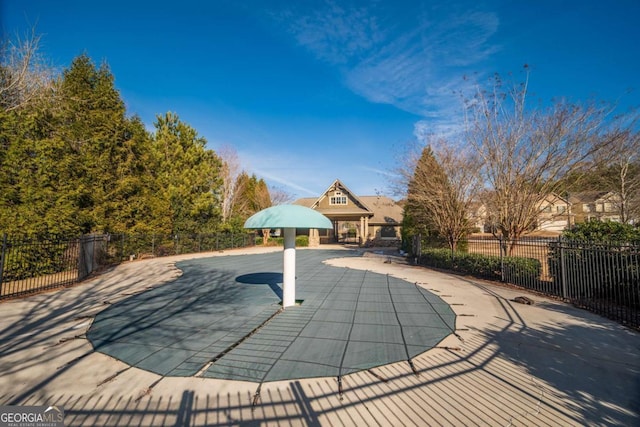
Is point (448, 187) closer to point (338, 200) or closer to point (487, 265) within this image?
point (487, 265)

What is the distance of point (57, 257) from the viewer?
11.1 metres

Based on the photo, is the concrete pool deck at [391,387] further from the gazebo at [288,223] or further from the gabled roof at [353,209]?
the gabled roof at [353,209]

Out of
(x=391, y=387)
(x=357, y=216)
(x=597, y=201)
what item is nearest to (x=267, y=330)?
(x=391, y=387)

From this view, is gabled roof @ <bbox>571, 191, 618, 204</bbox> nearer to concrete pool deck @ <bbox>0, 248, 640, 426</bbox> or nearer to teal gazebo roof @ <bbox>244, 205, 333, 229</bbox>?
concrete pool deck @ <bbox>0, 248, 640, 426</bbox>

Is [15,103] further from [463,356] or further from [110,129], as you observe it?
[463,356]

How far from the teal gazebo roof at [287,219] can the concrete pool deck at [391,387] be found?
3140 mm

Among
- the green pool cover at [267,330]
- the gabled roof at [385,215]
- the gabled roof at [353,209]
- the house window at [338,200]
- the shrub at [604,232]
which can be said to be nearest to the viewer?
the green pool cover at [267,330]

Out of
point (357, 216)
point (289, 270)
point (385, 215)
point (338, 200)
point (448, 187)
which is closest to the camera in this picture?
point (289, 270)

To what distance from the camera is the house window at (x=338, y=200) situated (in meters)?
31.3

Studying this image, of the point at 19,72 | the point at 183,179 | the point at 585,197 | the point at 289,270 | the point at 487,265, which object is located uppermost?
the point at 19,72

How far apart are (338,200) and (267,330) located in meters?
26.7

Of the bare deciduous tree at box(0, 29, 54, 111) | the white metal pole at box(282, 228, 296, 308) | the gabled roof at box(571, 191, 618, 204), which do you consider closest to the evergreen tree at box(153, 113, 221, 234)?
the bare deciduous tree at box(0, 29, 54, 111)

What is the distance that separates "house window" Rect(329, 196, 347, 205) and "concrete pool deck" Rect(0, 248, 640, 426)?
26.2m

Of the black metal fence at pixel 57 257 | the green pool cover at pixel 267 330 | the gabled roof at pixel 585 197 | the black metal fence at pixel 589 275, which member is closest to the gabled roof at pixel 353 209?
the gabled roof at pixel 585 197
